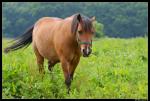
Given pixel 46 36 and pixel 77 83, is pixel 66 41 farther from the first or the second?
pixel 46 36

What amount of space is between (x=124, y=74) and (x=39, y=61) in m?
1.84

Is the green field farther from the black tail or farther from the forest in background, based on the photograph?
the forest in background

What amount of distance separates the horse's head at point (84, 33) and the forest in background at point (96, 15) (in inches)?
706

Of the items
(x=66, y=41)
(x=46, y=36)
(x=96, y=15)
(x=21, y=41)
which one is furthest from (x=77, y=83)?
(x=96, y=15)

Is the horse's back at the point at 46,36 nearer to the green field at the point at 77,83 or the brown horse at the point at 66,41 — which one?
the brown horse at the point at 66,41

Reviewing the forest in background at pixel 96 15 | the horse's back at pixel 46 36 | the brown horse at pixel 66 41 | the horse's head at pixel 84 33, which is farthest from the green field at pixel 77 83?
the forest in background at pixel 96 15

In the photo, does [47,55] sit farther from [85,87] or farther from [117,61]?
[117,61]

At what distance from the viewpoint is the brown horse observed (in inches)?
271

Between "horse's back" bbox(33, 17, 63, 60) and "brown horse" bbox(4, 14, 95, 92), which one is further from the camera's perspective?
"horse's back" bbox(33, 17, 63, 60)

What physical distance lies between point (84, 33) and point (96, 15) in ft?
66.0

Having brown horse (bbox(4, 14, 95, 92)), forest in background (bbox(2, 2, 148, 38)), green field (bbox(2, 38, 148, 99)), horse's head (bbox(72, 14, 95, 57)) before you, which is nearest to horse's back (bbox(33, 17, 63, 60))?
brown horse (bbox(4, 14, 95, 92))

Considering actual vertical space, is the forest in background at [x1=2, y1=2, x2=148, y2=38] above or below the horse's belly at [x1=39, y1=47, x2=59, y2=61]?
above

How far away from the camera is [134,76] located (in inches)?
336

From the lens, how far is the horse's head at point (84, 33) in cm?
682
